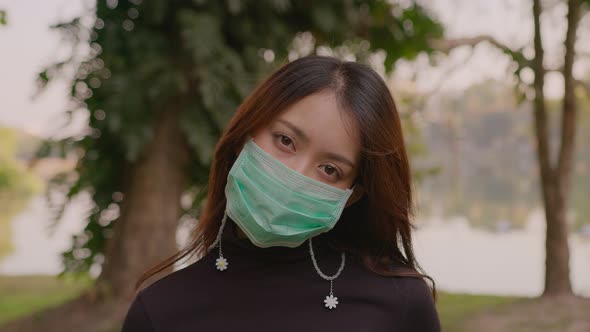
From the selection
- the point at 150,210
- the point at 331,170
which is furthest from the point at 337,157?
the point at 150,210

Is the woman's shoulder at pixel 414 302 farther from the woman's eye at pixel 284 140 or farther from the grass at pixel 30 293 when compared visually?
the grass at pixel 30 293

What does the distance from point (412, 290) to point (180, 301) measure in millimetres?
543

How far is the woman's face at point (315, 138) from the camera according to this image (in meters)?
1.35

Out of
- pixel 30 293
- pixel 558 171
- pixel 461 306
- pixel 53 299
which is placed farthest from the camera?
pixel 30 293

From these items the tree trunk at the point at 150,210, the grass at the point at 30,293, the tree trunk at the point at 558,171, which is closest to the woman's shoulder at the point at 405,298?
the tree trunk at the point at 150,210

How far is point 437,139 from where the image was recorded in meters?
7.50

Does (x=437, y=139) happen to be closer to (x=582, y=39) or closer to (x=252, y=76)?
(x=582, y=39)

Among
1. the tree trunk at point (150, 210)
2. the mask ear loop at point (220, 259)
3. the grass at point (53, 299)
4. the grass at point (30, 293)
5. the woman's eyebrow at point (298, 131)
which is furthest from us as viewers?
the grass at point (30, 293)

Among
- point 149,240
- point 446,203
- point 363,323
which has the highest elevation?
point 446,203

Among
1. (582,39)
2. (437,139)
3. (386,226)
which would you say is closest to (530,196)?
(437,139)

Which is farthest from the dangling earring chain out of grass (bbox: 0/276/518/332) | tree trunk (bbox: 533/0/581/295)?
tree trunk (bbox: 533/0/581/295)

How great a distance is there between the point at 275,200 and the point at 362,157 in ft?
0.74

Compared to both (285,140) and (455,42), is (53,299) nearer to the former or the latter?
→ (455,42)

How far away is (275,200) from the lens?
4.71 feet
